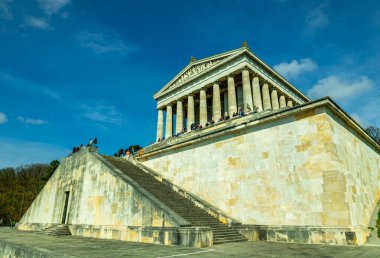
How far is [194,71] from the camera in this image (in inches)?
1695

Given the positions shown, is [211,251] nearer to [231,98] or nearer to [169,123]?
[231,98]

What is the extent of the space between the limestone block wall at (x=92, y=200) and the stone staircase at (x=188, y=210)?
144 centimetres

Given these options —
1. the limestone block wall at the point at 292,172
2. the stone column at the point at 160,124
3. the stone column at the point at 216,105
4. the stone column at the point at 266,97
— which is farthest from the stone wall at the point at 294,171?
the stone column at the point at 160,124

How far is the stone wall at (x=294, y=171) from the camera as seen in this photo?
460 inches

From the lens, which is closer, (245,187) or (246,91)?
(245,187)

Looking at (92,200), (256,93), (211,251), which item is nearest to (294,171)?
(211,251)

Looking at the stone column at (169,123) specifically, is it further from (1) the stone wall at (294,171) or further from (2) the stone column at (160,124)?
(1) the stone wall at (294,171)

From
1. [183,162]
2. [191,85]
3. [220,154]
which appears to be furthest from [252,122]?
[191,85]

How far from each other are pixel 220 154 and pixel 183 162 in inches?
142

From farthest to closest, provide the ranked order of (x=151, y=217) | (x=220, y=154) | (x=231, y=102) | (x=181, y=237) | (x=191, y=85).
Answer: (x=191, y=85) → (x=231, y=102) → (x=220, y=154) → (x=151, y=217) → (x=181, y=237)

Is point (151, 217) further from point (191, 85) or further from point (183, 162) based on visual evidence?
point (191, 85)

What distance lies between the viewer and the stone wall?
11.7 meters

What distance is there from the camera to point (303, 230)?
11.6 m

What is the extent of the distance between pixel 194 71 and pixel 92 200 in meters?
30.1
